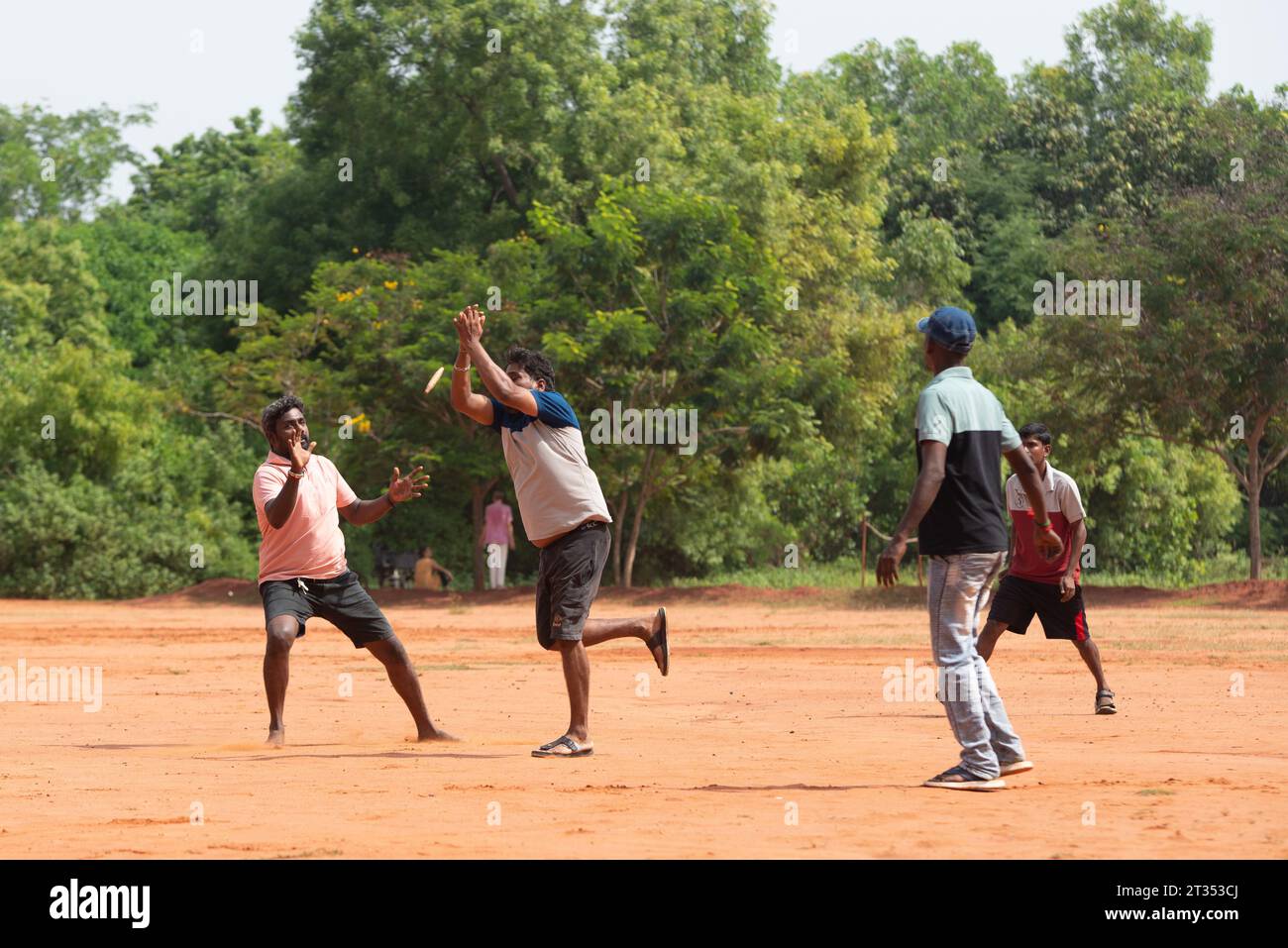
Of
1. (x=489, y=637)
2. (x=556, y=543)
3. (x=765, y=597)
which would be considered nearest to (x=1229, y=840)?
(x=556, y=543)

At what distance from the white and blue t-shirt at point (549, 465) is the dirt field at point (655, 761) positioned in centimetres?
132

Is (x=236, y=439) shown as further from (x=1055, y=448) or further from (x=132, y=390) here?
(x=1055, y=448)

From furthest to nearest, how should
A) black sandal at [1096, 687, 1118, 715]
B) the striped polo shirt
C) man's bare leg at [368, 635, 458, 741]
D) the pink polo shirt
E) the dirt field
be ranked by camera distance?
black sandal at [1096, 687, 1118, 715], man's bare leg at [368, 635, 458, 741], the pink polo shirt, the striped polo shirt, the dirt field

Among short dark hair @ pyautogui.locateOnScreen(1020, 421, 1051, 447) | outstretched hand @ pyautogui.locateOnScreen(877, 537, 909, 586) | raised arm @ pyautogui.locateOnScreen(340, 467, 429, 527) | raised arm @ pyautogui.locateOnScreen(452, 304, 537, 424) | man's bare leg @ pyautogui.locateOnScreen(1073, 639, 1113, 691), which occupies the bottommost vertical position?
man's bare leg @ pyautogui.locateOnScreen(1073, 639, 1113, 691)

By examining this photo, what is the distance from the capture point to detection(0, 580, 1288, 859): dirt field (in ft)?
21.9

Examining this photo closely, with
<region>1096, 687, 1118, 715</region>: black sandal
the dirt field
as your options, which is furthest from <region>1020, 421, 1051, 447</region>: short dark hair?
the dirt field

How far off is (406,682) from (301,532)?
1.08m

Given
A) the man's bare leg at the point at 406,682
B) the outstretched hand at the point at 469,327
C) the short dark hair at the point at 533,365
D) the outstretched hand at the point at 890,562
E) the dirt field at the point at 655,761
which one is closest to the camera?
the dirt field at the point at 655,761

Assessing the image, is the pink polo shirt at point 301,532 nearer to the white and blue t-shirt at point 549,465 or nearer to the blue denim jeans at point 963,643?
the white and blue t-shirt at point 549,465

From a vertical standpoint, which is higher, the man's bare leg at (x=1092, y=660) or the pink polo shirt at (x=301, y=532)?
the pink polo shirt at (x=301, y=532)

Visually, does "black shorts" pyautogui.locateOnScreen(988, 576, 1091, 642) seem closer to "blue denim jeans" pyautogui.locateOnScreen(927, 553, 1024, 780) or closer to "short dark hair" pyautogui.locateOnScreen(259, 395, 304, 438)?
"blue denim jeans" pyautogui.locateOnScreen(927, 553, 1024, 780)

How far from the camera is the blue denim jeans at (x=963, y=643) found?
25.6 feet

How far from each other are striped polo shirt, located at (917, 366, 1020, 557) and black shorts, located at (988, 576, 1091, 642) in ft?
13.0

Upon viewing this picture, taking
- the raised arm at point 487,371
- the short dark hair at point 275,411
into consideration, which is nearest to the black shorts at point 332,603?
the short dark hair at point 275,411
